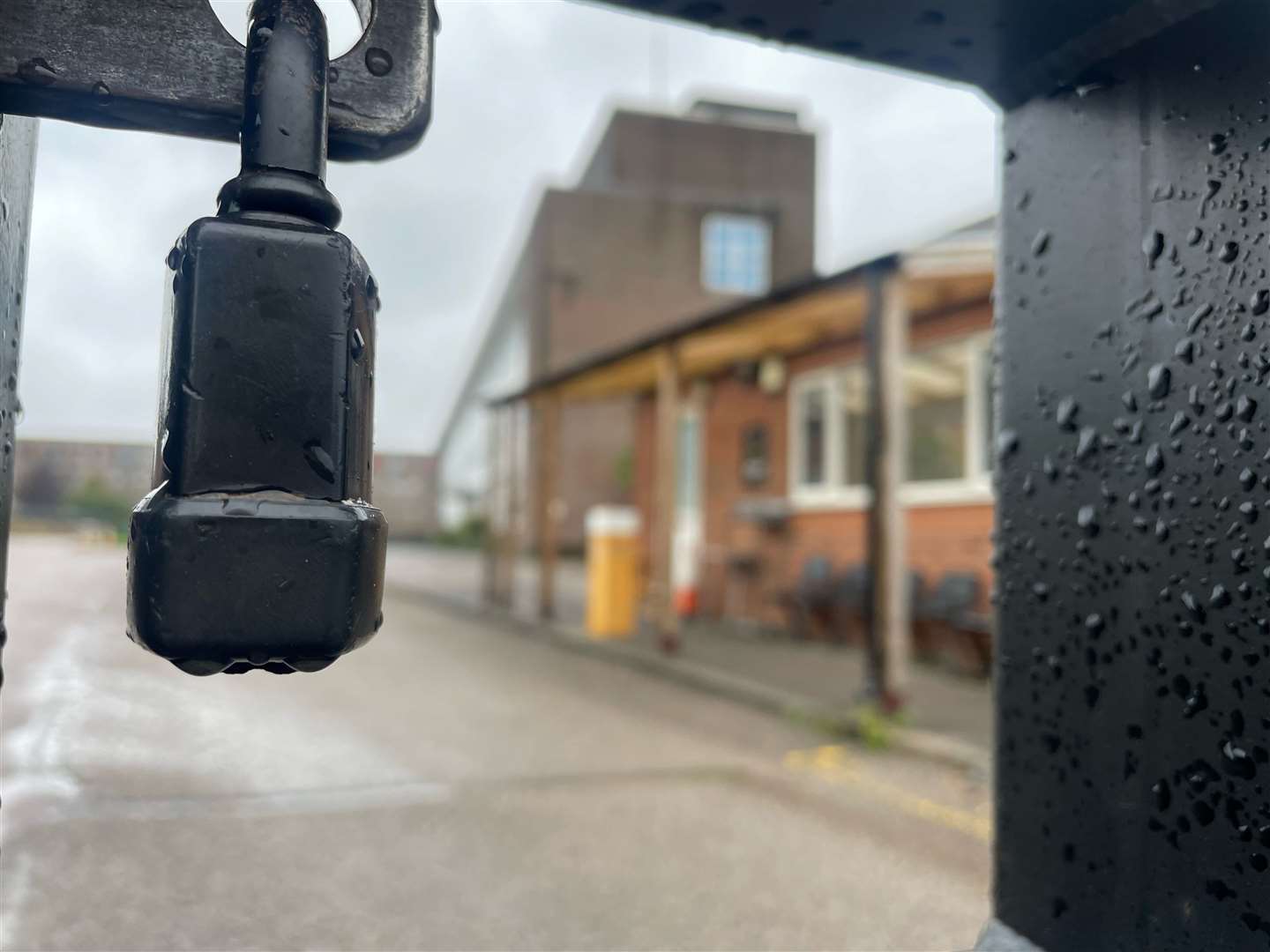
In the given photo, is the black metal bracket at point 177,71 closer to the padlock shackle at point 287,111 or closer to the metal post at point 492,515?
the padlock shackle at point 287,111

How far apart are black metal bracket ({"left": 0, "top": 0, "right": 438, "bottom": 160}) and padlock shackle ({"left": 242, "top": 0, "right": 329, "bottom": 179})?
0.05 metres

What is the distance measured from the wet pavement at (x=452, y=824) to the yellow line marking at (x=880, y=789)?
2cm

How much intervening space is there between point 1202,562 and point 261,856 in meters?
3.84

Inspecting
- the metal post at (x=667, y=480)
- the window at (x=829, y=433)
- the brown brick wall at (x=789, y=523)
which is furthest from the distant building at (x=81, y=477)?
the window at (x=829, y=433)

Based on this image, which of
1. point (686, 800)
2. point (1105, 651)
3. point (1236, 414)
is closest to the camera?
point (1236, 414)

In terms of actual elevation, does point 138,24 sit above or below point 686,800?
above

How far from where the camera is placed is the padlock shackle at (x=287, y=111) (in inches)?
27.8

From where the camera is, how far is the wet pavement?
10.9 feet

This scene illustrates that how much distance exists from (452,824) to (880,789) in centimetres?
234

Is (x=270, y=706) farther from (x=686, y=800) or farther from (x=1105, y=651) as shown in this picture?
(x=1105, y=651)

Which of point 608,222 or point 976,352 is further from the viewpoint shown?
point 608,222

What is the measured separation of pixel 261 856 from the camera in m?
3.96

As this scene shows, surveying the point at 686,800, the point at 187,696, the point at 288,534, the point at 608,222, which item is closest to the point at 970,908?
the point at 686,800

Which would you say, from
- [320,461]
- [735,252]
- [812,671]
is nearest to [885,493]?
[812,671]
